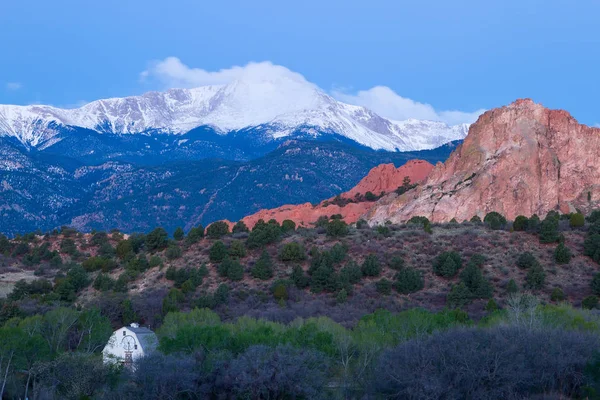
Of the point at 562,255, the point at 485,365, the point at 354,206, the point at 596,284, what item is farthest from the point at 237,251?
the point at 354,206

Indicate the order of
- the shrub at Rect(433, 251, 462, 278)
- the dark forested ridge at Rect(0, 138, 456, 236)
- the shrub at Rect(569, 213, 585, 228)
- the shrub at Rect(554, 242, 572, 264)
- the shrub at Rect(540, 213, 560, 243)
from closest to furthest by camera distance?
1. the shrub at Rect(433, 251, 462, 278)
2. the shrub at Rect(554, 242, 572, 264)
3. the shrub at Rect(540, 213, 560, 243)
4. the shrub at Rect(569, 213, 585, 228)
5. the dark forested ridge at Rect(0, 138, 456, 236)

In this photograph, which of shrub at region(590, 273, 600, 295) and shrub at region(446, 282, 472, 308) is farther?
shrub at region(590, 273, 600, 295)

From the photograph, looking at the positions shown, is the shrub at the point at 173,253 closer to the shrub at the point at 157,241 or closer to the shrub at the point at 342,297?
the shrub at the point at 157,241

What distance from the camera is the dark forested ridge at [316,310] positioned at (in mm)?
30734

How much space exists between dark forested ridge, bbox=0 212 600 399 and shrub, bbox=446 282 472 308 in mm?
98

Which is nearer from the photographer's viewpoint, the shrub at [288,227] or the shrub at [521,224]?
the shrub at [521,224]

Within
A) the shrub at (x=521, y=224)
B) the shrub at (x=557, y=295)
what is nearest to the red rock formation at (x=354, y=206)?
the shrub at (x=521, y=224)

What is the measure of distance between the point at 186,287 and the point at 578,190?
45.0 meters

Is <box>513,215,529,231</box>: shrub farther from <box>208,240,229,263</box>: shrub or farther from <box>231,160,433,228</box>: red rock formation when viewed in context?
<box>231,160,433,228</box>: red rock formation

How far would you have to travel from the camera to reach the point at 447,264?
56.0m

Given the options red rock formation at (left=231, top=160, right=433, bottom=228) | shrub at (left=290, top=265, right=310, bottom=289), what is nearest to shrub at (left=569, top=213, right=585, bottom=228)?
shrub at (left=290, top=265, right=310, bottom=289)

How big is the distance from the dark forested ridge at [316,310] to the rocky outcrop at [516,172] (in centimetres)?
725

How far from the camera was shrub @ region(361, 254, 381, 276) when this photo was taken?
2264 inches

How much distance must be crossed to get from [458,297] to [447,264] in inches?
198
